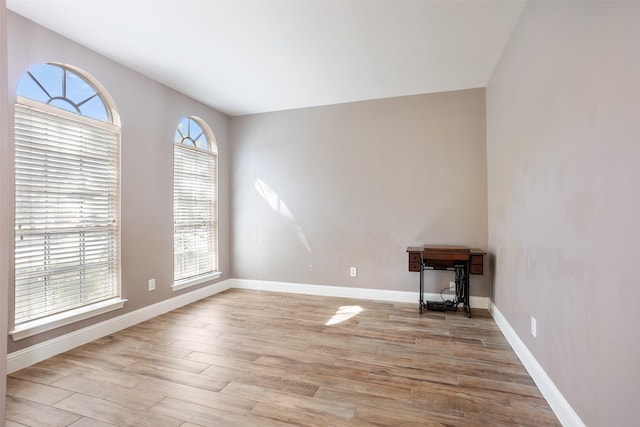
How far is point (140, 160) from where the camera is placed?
A: 318 cm

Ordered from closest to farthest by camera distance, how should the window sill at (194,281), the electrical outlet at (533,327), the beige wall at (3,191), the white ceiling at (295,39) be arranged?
the beige wall at (3,191), the electrical outlet at (533,327), the white ceiling at (295,39), the window sill at (194,281)

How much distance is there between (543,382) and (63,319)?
3.57m

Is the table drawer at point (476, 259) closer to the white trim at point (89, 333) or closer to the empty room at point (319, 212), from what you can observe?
the empty room at point (319, 212)

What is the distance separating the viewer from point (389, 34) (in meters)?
2.50

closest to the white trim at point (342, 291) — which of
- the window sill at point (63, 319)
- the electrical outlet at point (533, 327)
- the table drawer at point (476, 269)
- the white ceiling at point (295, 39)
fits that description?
the table drawer at point (476, 269)

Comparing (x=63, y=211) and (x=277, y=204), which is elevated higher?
(x=277, y=204)

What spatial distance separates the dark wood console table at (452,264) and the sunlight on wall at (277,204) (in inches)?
61.2

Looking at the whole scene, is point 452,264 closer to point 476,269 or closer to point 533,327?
point 476,269

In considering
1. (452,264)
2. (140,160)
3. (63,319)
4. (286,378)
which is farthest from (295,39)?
(63,319)

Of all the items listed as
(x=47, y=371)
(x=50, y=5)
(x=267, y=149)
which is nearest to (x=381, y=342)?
(x=47, y=371)

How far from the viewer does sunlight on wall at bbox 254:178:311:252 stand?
4324 mm

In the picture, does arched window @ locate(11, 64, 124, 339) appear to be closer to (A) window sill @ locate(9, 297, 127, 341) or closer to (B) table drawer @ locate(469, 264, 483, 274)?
(A) window sill @ locate(9, 297, 127, 341)

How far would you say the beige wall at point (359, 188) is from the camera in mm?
3670

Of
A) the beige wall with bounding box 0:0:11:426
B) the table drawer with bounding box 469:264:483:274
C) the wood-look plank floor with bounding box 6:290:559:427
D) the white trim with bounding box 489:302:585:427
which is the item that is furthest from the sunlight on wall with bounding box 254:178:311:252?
the beige wall with bounding box 0:0:11:426
